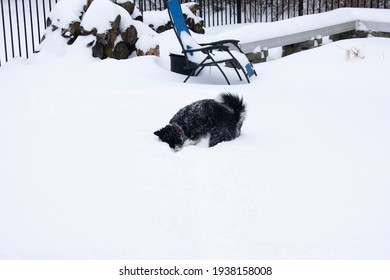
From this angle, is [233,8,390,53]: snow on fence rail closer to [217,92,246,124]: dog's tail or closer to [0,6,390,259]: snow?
[0,6,390,259]: snow

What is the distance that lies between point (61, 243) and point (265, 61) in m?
6.81

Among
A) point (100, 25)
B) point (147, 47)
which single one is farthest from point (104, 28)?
point (147, 47)

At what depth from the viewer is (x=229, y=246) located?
376 cm

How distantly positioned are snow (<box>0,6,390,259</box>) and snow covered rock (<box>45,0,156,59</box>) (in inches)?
36.7

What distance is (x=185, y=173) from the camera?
4.94 meters

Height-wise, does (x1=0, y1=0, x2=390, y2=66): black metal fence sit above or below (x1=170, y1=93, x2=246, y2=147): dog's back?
below

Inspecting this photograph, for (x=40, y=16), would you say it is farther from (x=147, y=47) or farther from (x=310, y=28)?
(x=310, y=28)

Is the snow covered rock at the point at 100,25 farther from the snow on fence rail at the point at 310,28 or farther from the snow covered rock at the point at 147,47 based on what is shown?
the snow on fence rail at the point at 310,28

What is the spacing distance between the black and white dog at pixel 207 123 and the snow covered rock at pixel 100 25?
12.3 feet

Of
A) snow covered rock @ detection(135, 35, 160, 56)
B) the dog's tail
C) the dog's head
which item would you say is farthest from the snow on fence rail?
the dog's head

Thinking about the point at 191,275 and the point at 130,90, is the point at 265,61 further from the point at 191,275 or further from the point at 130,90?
the point at 191,275

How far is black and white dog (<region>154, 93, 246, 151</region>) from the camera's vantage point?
553cm

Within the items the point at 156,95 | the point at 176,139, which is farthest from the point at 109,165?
the point at 156,95

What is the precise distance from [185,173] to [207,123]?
0.85 meters
